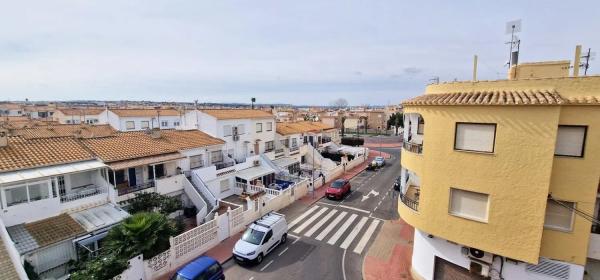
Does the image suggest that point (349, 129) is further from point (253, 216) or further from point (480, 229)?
point (480, 229)

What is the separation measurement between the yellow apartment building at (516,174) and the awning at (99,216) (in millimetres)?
17414

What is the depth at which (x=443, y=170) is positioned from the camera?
1162 centimetres

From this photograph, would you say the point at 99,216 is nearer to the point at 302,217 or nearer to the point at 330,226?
the point at 302,217

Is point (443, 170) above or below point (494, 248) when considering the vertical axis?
above

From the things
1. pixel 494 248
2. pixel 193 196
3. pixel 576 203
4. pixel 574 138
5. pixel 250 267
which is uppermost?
pixel 574 138

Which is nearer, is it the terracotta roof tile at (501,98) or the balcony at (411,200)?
the terracotta roof tile at (501,98)

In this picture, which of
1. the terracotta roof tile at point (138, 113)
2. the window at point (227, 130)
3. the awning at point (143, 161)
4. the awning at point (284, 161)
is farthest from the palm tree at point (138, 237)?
the terracotta roof tile at point (138, 113)

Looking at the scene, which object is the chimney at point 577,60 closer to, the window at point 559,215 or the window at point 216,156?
the window at point 559,215

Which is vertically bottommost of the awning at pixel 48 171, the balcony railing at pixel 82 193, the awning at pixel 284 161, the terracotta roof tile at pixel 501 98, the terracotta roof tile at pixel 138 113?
the awning at pixel 284 161

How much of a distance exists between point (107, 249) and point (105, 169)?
730 centimetres

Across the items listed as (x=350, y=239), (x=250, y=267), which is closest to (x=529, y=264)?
(x=350, y=239)

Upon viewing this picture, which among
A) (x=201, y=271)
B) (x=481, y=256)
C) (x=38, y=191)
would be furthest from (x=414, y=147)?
(x=38, y=191)

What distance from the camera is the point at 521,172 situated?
10.0 metres

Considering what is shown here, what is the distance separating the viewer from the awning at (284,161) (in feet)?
114
